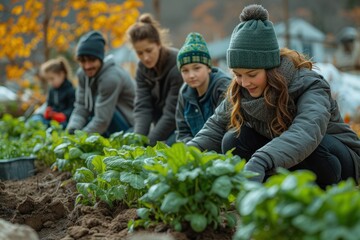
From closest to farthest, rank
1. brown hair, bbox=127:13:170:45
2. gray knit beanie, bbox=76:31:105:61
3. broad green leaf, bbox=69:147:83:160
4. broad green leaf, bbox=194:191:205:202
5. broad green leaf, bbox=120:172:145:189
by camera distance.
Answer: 1. broad green leaf, bbox=194:191:205:202
2. broad green leaf, bbox=120:172:145:189
3. broad green leaf, bbox=69:147:83:160
4. brown hair, bbox=127:13:170:45
5. gray knit beanie, bbox=76:31:105:61

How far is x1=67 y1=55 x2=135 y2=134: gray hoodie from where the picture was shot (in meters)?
6.12

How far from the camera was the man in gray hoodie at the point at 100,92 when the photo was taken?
612 cm

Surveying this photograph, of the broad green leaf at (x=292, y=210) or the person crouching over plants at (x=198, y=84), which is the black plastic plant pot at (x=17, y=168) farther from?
the broad green leaf at (x=292, y=210)

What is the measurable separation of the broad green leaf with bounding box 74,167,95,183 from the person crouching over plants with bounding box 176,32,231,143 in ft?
4.07

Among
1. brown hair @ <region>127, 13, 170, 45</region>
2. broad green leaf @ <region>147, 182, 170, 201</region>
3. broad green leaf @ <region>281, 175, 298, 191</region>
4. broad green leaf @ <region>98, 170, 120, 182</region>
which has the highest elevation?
brown hair @ <region>127, 13, 170, 45</region>

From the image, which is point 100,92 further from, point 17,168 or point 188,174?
point 188,174

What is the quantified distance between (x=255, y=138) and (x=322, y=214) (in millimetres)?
1959

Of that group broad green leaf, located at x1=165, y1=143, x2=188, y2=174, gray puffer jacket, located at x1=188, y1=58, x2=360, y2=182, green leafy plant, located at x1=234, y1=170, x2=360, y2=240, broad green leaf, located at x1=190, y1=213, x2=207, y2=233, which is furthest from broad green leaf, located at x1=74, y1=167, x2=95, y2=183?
green leafy plant, located at x1=234, y1=170, x2=360, y2=240

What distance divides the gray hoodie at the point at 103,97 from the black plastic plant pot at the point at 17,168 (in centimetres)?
105

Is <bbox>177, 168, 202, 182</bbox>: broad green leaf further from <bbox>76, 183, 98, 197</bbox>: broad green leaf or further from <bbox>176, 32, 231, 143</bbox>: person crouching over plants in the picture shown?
<bbox>176, 32, 231, 143</bbox>: person crouching over plants

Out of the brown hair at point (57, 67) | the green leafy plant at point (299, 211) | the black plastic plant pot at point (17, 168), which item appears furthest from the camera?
the brown hair at point (57, 67)

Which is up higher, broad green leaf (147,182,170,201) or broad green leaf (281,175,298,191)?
broad green leaf (281,175,298,191)

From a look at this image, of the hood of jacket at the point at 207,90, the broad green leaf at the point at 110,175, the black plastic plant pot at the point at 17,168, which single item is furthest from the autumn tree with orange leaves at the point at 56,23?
the broad green leaf at the point at 110,175

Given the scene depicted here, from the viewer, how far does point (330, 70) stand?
30.9 feet
